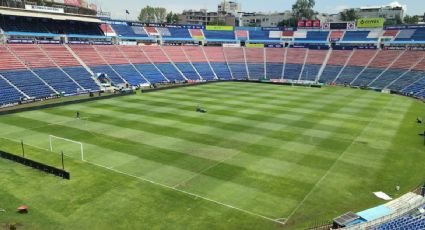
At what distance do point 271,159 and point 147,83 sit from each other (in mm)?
55145

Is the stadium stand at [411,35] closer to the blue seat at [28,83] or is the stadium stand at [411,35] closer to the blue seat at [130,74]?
the blue seat at [130,74]

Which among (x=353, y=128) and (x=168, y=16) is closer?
(x=353, y=128)

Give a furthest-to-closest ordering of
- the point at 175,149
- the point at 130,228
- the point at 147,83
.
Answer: the point at 147,83 → the point at 175,149 → the point at 130,228

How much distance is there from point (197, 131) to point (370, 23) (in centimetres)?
8659

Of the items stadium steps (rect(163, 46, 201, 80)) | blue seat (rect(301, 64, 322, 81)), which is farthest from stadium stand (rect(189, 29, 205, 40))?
blue seat (rect(301, 64, 322, 81))

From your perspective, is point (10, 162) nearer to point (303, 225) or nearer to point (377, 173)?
point (303, 225)

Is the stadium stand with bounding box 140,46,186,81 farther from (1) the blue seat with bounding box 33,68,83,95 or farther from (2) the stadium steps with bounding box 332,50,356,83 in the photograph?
(2) the stadium steps with bounding box 332,50,356,83

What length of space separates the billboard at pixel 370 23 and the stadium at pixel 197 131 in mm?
954

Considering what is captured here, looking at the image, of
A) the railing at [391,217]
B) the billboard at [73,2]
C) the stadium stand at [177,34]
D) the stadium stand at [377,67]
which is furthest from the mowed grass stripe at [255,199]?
the stadium stand at [177,34]

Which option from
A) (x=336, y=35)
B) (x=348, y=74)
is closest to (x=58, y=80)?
(x=348, y=74)

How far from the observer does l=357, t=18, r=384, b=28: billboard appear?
104 meters

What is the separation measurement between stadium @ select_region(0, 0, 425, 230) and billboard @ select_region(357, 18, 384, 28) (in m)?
0.95

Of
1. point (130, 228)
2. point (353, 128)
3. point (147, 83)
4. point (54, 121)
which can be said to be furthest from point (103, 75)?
point (130, 228)

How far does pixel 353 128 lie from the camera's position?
148 ft
